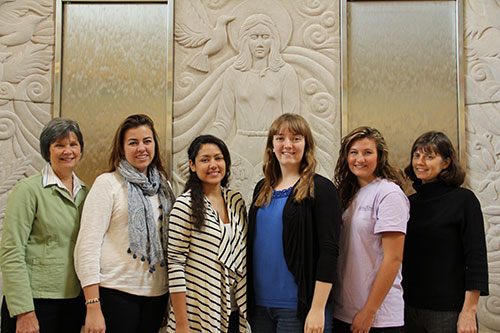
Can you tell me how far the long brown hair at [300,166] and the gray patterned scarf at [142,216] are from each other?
1.58 feet

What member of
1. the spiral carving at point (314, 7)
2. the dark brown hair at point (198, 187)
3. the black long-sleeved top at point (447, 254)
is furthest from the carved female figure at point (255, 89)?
the black long-sleeved top at point (447, 254)

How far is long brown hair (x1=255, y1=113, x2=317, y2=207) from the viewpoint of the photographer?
5.49 feet

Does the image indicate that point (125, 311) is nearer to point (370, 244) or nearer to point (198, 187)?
point (198, 187)

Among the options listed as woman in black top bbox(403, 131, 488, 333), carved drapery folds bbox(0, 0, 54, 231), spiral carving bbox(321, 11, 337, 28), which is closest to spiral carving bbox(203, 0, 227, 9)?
spiral carving bbox(321, 11, 337, 28)

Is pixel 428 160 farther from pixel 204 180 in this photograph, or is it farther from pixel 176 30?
pixel 176 30

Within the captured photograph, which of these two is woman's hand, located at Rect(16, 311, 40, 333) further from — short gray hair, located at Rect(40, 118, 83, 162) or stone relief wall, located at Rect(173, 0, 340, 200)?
stone relief wall, located at Rect(173, 0, 340, 200)

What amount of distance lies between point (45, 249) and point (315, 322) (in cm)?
124

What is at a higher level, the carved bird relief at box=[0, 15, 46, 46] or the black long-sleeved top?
the carved bird relief at box=[0, 15, 46, 46]

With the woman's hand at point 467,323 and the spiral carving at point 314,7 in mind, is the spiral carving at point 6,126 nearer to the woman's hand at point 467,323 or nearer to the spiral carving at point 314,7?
the spiral carving at point 314,7

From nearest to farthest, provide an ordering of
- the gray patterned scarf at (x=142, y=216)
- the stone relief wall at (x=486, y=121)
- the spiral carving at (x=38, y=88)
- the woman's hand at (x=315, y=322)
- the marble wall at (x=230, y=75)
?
1. the woman's hand at (x=315, y=322)
2. the gray patterned scarf at (x=142, y=216)
3. the stone relief wall at (x=486, y=121)
4. the marble wall at (x=230, y=75)
5. the spiral carving at (x=38, y=88)

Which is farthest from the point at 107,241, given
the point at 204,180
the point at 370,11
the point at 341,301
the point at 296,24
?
the point at 370,11

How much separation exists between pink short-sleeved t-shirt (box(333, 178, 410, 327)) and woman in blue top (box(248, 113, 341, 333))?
0.15 meters

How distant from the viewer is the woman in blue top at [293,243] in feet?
5.20

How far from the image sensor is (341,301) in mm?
1738
